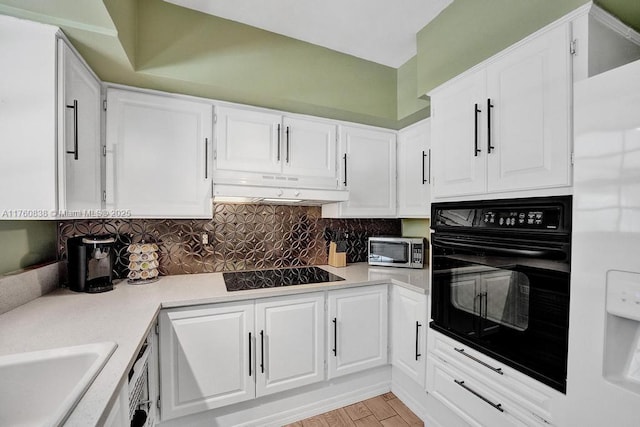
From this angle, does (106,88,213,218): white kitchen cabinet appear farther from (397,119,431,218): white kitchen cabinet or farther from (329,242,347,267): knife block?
(397,119,431,218): white kitchen cabinet

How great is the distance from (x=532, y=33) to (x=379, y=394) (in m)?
2.42

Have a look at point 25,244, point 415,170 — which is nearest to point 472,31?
point 415,170

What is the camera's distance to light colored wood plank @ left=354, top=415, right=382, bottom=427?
5.85ft

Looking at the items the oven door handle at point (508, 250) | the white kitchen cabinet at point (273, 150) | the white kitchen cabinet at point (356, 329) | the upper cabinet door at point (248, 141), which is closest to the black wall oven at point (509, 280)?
the oven door handle at point (508, 250)

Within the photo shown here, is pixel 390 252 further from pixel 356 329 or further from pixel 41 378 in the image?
pixel 41 378

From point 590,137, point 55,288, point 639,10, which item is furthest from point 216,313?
point 639,10

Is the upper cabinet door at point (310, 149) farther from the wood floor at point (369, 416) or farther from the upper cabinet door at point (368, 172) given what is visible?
the wood floor at point (369, 416)

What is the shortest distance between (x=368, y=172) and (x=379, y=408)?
1806mm

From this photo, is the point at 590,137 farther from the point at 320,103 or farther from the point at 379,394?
the point at 379,394

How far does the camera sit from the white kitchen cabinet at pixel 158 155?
5.41 feet

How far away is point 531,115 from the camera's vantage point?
1.17m

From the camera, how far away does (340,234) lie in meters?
2.54

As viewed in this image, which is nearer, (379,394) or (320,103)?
(320,103)

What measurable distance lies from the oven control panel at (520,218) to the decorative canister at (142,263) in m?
1.99
